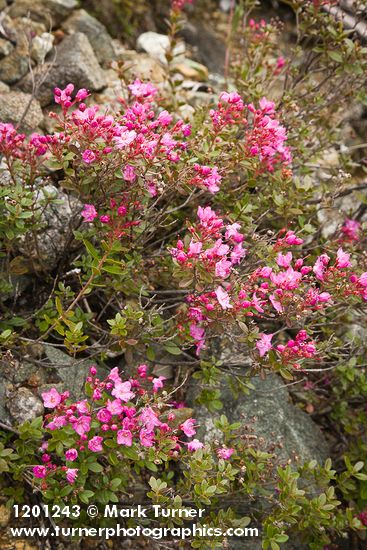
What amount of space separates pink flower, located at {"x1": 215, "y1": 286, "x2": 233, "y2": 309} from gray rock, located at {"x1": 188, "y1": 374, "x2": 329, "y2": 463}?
80 centimetres

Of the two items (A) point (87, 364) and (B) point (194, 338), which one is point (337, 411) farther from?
(A) point (87, 364)

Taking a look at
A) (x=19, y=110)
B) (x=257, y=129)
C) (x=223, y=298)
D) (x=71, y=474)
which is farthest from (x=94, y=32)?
(x=71, y=474)

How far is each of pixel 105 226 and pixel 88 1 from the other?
3206mm

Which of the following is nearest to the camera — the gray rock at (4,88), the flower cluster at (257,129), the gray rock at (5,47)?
the flower cluster at (257,129)

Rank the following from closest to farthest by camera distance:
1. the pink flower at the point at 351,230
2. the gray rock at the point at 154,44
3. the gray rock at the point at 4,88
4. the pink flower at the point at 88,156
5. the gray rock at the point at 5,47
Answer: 1. the pink flower at the point at 88,156
2. the pink flower at the point at 351,230
3. the gray rock at the point at 4,88
4. the gray rock at the point at 5,47
5. the gray rock at the point at 154,44

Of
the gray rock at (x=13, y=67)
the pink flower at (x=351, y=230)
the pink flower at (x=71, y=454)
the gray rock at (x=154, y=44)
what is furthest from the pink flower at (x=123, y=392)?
the gray rock at (x=154, y=44)

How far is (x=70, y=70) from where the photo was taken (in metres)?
4.14

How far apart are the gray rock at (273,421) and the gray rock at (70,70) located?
230 centimetres

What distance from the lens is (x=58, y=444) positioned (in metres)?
2.58

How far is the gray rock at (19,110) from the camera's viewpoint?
3.70 meters

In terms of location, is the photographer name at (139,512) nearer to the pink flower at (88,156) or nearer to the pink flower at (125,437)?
the pink flower at (125,437)

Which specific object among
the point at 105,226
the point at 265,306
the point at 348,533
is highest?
the point at 265,306

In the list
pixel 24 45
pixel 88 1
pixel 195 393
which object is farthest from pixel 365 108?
pixel 195 393

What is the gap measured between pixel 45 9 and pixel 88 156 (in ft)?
8.75
